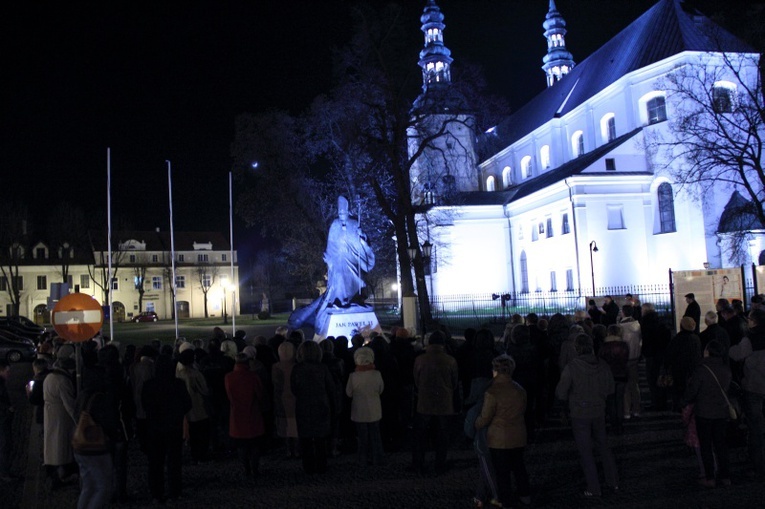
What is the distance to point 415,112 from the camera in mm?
26156

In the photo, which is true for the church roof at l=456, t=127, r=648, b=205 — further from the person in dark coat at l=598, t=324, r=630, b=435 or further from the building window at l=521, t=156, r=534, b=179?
the person in dark coat at l=598, t=324, r=630, b=435

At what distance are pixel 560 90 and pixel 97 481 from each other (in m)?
49.5

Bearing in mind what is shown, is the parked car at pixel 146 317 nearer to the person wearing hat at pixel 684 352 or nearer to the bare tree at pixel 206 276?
the bare tree at pixel 206 276

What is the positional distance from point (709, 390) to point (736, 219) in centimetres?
3047

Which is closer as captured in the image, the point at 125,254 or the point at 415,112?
the point at 415,112

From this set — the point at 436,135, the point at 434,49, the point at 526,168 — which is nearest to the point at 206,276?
the point at 434,49

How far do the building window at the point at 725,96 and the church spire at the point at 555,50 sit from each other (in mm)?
30128

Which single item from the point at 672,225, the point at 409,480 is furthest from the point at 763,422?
the point at 672,225

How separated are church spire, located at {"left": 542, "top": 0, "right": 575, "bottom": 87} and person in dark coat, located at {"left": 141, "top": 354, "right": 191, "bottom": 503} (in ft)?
208

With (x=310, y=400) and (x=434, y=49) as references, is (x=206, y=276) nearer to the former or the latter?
(x=434, y=49)

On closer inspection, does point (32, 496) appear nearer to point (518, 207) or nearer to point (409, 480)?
point (409, 480)

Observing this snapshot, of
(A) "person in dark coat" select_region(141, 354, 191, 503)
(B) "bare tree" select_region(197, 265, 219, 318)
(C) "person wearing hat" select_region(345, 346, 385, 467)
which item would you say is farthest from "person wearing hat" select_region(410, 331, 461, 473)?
(B) "bare tree" select_region(197, 265, 219, 318)

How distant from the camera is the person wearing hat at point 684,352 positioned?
8719 millimetres

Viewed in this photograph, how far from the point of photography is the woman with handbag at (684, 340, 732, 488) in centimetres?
650
